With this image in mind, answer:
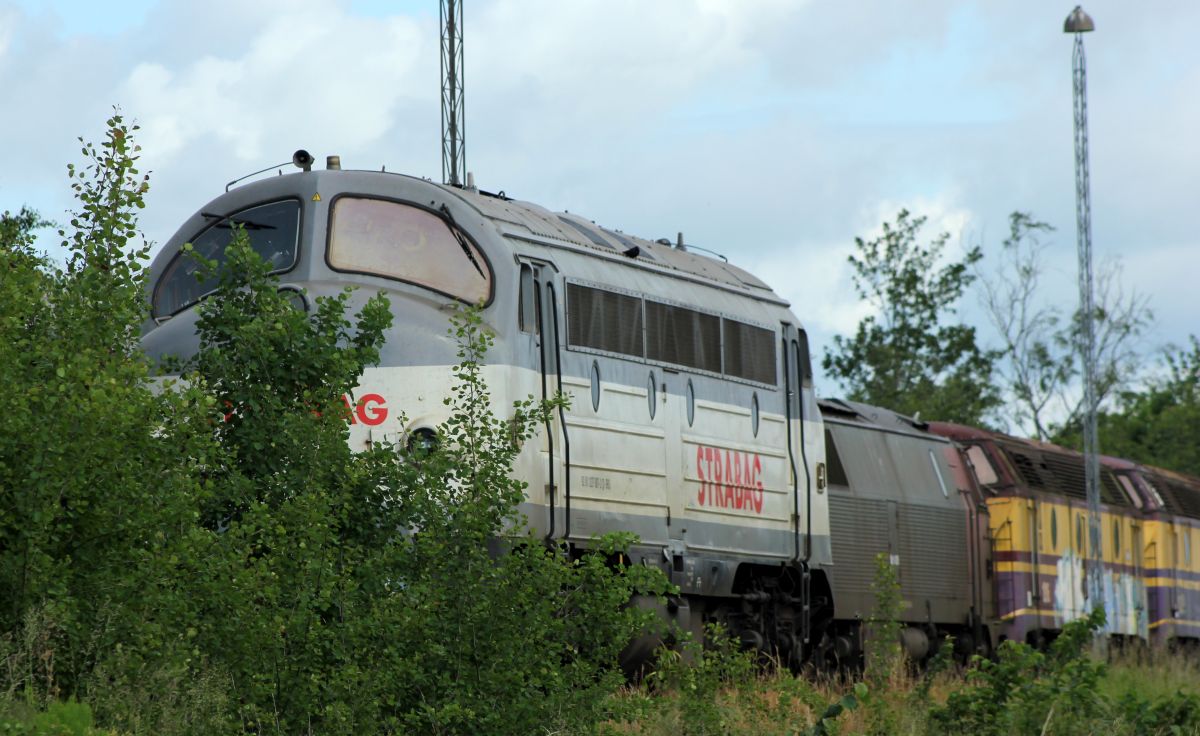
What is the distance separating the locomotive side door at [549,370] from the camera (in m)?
13.1

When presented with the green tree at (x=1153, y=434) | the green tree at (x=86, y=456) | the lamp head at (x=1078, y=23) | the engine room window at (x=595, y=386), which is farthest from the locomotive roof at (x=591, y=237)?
the green tree at (x=1153, y=434)

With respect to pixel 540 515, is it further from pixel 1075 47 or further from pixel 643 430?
pixel 1075 47

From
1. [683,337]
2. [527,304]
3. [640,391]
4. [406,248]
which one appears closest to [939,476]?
[683,337]

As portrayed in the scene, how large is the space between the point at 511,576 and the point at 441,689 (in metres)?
0.73

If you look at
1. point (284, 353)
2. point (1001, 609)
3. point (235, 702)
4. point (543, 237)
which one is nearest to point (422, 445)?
point (284, 353)

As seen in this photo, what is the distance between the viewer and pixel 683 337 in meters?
15.1

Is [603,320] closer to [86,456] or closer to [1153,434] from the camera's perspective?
[86,456]

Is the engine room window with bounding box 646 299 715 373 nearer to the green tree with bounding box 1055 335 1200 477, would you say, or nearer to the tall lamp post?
the tall lamp post

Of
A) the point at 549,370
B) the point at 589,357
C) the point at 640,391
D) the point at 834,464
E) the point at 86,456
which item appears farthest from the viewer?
the point at 834,464

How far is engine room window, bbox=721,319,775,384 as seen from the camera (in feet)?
51.9

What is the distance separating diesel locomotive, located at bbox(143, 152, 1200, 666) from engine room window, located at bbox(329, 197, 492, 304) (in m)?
0.01

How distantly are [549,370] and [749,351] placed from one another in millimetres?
3335

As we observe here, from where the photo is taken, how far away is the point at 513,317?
→ 1290cm

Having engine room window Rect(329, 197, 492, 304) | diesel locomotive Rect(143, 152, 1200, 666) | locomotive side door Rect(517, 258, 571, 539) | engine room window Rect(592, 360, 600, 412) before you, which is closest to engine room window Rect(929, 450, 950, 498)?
diesel locomotive Rect(143, 152, 1200, 666)
